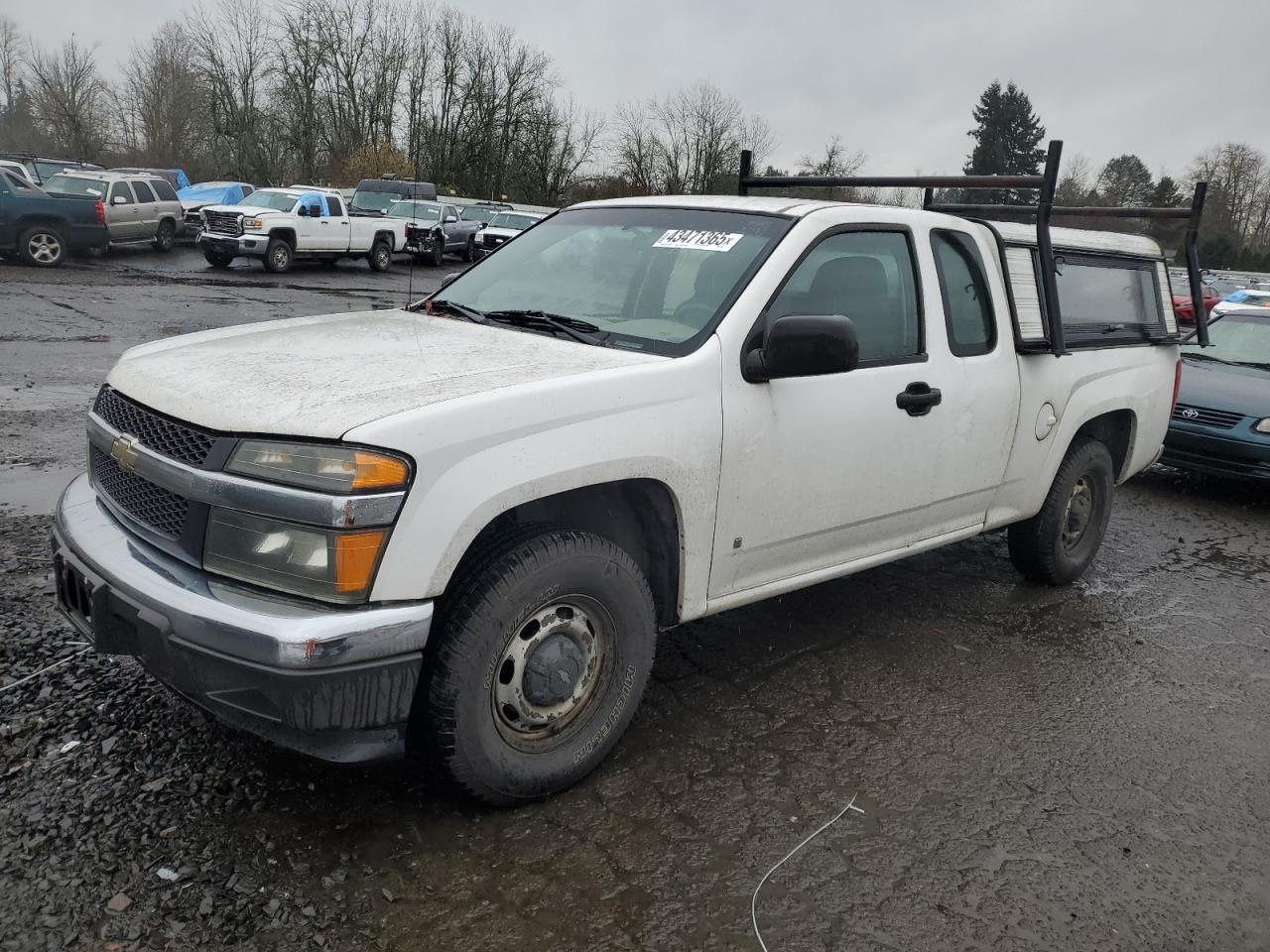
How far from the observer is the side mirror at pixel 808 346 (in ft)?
10.2

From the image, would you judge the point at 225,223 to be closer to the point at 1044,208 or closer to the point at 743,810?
the point at 1044,208

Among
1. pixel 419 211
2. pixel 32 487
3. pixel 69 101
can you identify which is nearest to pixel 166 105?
pixel 69 101

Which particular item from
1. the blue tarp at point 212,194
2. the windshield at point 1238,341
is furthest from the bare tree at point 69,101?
the windshield at point 1238,341

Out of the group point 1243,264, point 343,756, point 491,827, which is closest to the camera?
point 343,756

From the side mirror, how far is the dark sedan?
17.8ft

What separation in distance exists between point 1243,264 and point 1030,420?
189ft

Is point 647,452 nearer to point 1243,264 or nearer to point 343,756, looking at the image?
point 343,756

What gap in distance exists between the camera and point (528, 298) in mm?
3812

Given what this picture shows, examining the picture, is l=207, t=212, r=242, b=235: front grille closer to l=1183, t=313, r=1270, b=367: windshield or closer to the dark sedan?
l=1183, t=313, r=1270, b=367: windshield

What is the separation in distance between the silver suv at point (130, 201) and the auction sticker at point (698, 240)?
65.4 feet

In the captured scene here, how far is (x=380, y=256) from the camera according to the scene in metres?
25.7

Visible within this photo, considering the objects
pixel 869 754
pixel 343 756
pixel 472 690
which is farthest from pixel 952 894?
pixel 343 756

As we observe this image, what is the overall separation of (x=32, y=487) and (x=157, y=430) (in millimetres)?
3507

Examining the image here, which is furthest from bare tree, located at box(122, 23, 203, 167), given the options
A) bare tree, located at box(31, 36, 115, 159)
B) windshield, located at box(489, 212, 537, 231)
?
windshield, located at box(489, 212, 537, 231)
